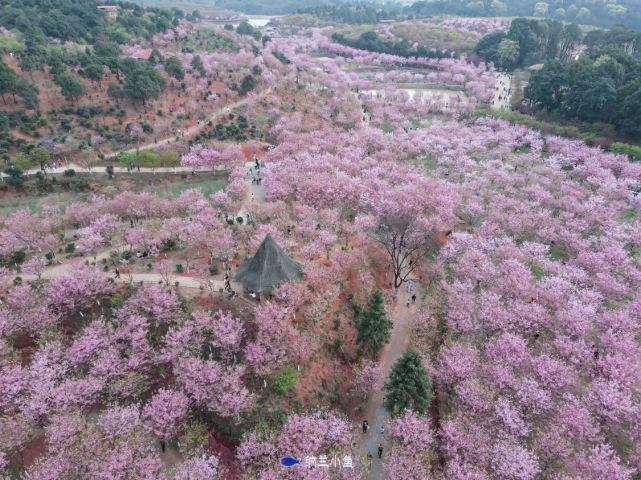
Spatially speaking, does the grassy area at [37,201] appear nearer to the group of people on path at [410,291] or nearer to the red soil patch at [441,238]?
the group of people on path at [410,291]

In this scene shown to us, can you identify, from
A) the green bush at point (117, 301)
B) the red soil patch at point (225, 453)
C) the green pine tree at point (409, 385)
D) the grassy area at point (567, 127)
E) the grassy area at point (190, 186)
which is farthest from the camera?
the grassy area at point (567, 127)

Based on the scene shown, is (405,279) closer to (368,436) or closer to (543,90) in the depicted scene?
(368,436)

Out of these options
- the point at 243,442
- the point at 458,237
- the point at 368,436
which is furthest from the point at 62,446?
the point at 458,237

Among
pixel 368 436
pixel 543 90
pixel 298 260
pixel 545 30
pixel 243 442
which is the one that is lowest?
pixel 368 436

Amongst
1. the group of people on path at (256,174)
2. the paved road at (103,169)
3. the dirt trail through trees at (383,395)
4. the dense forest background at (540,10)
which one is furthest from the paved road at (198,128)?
the dense forest background at (540,10)

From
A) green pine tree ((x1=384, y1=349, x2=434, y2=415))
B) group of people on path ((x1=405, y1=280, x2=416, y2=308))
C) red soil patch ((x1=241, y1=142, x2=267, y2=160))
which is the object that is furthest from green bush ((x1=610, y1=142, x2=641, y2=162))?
green pine tree ((x1=384, y1=349, x2=434, y2=415))
